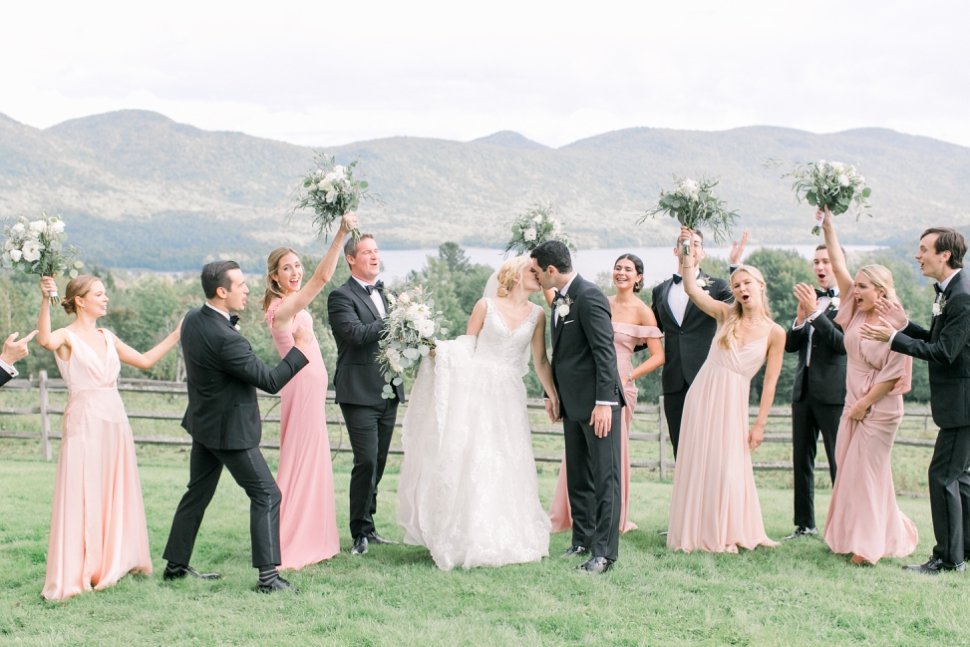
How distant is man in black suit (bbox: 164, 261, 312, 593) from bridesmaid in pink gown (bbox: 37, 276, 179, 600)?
52 cm

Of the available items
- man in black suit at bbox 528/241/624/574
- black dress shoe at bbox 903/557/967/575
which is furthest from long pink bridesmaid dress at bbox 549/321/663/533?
black dress shoe at bbox 903/557/967/575

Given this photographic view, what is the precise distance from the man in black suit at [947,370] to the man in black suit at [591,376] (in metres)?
1.88

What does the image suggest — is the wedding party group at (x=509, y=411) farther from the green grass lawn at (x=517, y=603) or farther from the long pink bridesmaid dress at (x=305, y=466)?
the green grass lawn at (x=517, y=603)

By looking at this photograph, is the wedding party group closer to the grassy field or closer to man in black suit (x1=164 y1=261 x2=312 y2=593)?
man in black suit (x1=164 y1=261 x2=312 y2=593)

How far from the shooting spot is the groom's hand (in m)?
6.68

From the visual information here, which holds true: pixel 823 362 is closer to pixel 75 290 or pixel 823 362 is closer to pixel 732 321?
pixel 732 321

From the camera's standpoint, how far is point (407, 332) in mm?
7016

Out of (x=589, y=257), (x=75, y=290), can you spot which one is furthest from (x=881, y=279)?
(x=589, y=257)

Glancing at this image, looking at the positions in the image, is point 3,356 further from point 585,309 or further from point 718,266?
point 718,266

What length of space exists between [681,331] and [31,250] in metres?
5.07

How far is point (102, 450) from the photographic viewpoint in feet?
21.5

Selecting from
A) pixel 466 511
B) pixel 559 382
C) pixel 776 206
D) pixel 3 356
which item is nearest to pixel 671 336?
pixel 559 382

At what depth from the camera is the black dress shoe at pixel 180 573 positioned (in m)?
6.68

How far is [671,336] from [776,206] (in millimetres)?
134190
